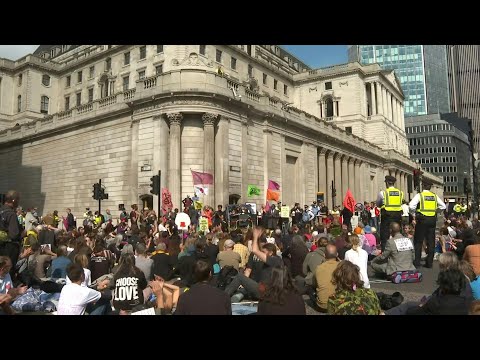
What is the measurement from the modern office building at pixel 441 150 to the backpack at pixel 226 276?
117867 millimetres

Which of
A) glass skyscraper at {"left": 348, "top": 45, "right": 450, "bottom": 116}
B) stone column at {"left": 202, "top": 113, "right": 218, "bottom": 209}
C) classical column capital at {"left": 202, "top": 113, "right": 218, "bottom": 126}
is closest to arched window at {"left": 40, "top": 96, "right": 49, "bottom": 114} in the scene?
classical column capital at {"left": 202, "top": 113, "right": 218, "bottom": 126}

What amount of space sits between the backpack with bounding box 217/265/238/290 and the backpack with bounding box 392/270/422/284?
3.87m

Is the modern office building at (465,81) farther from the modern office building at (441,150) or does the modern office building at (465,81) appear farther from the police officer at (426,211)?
the police officer at (426,211)

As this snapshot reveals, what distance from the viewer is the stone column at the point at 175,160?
25.4 meters

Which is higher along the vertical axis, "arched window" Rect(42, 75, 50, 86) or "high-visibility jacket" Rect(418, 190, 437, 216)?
"arched window" Rect(42, 75, 50, 86)

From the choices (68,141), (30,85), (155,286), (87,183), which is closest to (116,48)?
(30,85)

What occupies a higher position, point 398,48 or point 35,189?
point 398,48

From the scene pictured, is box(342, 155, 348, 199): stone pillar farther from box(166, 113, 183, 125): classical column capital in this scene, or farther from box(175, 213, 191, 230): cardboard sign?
box(175, 213, 191, 230): cardboard sign

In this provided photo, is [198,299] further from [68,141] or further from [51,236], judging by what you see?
[68,141]

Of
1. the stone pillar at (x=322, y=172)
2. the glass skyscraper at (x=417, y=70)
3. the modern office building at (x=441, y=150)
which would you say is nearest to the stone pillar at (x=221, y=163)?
the stone pillar at (x=322, y=172)

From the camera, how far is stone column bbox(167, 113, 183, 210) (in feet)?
83.2
